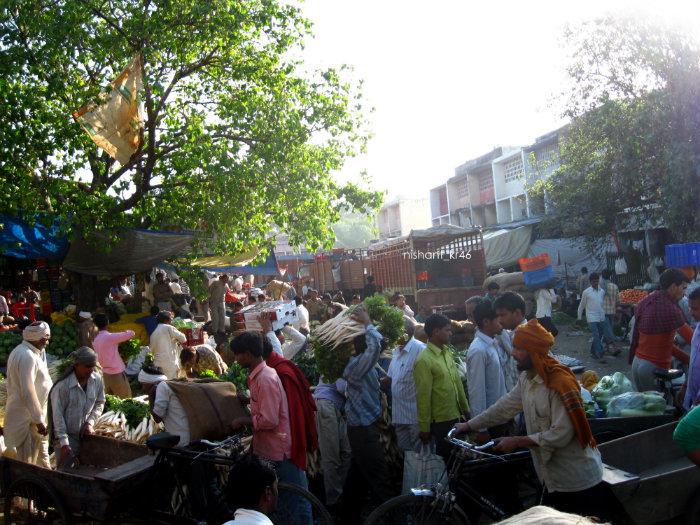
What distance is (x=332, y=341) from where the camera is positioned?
597 cm

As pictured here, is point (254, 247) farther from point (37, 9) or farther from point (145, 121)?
point (37, 9)

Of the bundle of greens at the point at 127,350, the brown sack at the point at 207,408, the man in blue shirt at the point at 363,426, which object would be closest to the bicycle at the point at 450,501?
the man in blue shirt at the point at 363,426

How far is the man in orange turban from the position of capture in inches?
150

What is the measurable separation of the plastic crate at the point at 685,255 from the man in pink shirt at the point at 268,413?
12.8 metres

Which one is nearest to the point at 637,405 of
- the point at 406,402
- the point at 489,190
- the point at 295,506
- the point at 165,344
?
the point at 406,402

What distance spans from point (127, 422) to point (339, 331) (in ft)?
10.0

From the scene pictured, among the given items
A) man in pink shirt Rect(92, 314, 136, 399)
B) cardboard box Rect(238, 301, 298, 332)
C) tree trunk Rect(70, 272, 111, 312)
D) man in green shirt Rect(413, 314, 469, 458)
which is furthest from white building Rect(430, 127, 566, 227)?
man in green shirt Rect(413, 314, 469, 458)

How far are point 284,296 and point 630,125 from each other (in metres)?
11.6

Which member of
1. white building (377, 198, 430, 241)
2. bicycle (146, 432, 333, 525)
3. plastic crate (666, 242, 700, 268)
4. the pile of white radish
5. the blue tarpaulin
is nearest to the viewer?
bicycle (146, 432, 333, 525)

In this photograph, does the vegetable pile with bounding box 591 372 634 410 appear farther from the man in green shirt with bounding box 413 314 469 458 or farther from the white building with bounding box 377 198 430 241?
the white building with bounding box 377 198 430 241

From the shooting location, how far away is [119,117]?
10.1m

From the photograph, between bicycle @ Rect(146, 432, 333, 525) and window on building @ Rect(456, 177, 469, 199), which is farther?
window on building @ Rect(456, 177, 469, 199)

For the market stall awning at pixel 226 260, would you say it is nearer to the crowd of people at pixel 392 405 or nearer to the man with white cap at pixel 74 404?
the crowd of people at pixel 392 405

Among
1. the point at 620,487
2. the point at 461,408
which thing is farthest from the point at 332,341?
the point at 620,487
